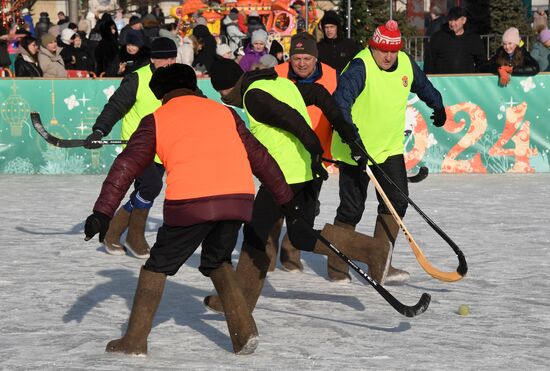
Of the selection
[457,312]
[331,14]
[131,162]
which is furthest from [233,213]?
[331,14]

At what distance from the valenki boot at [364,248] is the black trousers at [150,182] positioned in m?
2.00

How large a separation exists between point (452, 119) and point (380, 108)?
614 centimetres

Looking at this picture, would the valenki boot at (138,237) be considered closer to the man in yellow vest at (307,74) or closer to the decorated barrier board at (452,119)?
the man in yellow vest at (307,74)

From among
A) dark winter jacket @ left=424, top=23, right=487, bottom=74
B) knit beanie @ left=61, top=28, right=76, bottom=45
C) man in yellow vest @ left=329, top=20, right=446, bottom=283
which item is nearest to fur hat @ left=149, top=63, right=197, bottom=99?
man in yellow vest @ left=329, top=20, right=446, bottom=283

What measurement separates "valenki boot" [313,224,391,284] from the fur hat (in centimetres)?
155

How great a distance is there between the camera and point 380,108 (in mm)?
7840

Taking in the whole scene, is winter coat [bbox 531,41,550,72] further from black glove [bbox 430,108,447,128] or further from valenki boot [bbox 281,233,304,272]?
valenki boot [bbox 281,233,304,272]

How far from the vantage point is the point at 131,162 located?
19.0 ft

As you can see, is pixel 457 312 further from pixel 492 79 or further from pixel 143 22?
pixel 143 22

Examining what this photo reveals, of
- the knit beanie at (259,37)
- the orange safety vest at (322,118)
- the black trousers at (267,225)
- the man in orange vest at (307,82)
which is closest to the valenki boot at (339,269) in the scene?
the man in orange vest at (307,82)

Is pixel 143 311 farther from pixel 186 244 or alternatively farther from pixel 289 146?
pixel 289 146

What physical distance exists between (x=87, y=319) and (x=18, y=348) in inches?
28.7

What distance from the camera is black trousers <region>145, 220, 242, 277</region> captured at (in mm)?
5867

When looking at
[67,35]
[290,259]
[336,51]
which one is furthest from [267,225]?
[67,35]
